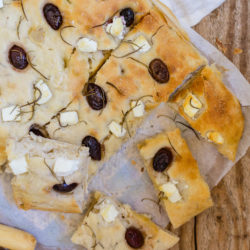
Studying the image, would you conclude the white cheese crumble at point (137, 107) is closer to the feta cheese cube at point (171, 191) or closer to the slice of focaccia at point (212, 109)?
the slice of focaccia at point (212, 109)

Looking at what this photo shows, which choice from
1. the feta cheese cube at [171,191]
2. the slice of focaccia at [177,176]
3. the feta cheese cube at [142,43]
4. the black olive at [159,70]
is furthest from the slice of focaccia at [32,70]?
the feta cheese cube at [171,191]

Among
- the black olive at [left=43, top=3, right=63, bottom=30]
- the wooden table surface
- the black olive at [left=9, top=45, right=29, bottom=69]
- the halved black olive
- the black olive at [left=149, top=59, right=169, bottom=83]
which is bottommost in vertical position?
the wooden table surface

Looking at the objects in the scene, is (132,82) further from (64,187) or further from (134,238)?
(134,238)

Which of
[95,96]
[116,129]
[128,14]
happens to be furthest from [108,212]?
[128,14]

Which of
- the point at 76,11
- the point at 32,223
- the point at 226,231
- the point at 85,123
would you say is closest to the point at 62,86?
the point at 85,123

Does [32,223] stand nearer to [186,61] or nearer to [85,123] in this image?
[85,123]

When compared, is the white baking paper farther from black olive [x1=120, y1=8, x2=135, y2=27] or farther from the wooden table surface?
black olive [x1=120, y1=8, x2=135, y2=27]

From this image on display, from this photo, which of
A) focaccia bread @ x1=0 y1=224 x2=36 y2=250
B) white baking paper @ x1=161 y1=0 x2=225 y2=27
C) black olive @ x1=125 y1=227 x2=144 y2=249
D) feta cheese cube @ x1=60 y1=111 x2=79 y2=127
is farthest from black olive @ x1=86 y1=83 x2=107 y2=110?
focaccia bread @ x1=0 y1=224 x2=36 y2=250
